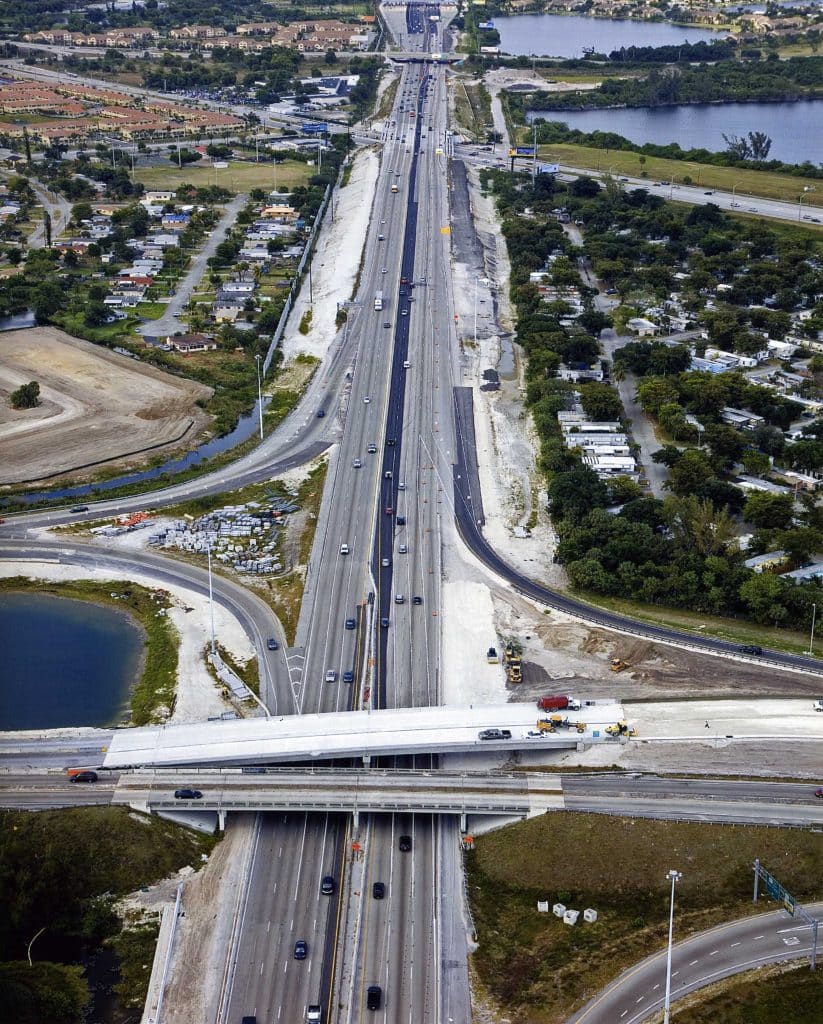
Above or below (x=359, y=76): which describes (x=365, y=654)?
below

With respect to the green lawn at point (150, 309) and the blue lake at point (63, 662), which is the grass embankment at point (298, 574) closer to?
the blue lake at point (63, 662)

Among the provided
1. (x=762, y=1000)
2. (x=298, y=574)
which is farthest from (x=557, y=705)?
(x=298, y=574)

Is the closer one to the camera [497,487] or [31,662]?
[31,662]

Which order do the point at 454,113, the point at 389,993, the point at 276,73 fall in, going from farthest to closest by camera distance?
the point at 276,73
the point at 454,113
the point at 389,993

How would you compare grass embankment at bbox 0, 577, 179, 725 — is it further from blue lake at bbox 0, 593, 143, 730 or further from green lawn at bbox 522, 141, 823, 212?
green lawn at bbox 522, 141, 823, 212

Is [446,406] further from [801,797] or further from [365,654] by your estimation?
Result: [801,797]

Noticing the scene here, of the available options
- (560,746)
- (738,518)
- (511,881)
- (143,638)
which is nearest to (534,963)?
(511,881)

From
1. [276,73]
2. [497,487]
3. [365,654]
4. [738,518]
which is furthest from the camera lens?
[276,73]
